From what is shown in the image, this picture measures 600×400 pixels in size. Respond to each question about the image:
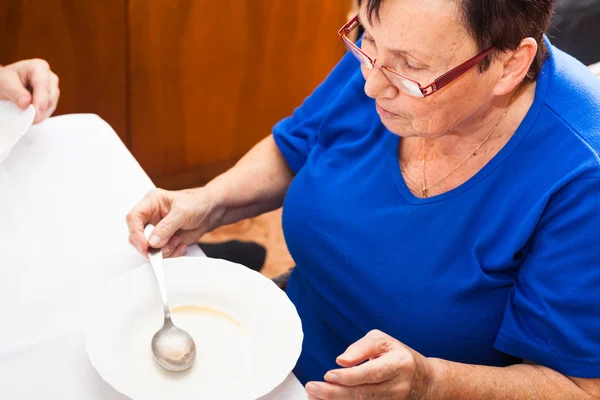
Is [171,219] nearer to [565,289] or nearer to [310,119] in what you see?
[310,119]

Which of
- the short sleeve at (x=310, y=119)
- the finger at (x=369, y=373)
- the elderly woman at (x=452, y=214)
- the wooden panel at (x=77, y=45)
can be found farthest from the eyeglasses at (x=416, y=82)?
the wooden panel at (x=77, y=45)

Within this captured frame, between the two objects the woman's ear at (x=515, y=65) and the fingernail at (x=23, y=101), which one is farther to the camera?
the fingernail at (x=23, y=101)

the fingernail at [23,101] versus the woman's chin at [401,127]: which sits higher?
the woman's chin at [401,127]

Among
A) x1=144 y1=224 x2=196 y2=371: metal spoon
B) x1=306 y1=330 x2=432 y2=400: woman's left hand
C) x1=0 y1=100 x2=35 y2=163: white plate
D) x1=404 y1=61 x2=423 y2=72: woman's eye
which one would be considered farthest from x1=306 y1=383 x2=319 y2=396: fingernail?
x1=0 y1=100 x2=35 y2=163: white plate

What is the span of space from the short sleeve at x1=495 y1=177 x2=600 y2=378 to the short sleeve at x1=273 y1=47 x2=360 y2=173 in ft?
1.48

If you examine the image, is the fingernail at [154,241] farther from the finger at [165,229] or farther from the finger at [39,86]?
the finger at [39,86]

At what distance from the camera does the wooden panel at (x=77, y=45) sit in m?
2.09

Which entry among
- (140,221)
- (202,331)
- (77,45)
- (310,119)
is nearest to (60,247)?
(140,221)

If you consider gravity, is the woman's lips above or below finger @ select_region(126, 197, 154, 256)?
above

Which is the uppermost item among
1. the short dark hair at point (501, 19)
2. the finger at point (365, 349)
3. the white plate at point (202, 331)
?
the short dark hair at point (501, 19)

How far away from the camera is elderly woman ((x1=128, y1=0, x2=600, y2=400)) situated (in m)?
0.94

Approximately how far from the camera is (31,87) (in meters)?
1.32

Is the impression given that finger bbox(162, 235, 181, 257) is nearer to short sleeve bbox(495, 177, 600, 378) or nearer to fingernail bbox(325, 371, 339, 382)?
fingernail bbox(325, 371, 339, 382)

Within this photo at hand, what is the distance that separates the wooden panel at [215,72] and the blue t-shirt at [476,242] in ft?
4.22
